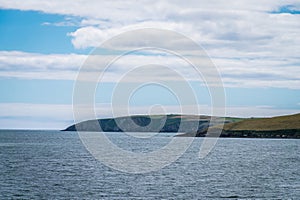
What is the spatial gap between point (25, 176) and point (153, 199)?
92.5ft

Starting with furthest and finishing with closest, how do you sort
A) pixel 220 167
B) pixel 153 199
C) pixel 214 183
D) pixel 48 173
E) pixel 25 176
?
pixel 220 167 < pixel 48 173 < pixel 25 176 < pixel 214 183 < pixel 153 199

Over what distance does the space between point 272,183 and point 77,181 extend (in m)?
27.4

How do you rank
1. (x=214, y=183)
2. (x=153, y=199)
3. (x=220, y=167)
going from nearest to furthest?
(x=153, y=199) → (x=214, y=183) → (x=220, y=167)

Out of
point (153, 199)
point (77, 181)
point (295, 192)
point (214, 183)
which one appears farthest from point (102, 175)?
point (295, 192)

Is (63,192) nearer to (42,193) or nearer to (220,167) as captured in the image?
(42,193)

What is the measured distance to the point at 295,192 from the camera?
209 ft

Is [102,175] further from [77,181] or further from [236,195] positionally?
[236,195]

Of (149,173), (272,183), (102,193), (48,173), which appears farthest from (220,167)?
(102,193)

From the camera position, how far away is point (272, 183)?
73.4 m

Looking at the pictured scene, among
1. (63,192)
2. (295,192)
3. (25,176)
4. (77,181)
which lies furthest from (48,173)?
(295,192)

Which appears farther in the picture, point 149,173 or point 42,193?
point 149,173

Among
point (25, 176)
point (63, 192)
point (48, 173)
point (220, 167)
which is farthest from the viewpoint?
point (220, 167)

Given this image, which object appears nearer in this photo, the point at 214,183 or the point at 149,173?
the point at 214,183

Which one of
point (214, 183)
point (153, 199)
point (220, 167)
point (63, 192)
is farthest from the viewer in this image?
point (220, 167)
